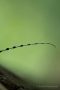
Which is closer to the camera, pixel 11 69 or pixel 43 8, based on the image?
pixel 43 8

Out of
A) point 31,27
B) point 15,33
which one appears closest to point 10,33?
point 15,33

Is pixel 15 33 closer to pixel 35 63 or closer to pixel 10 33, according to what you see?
pixel 10 33

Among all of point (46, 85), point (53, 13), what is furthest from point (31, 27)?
point (46, 85)

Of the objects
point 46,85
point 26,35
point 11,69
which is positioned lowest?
point 46,85

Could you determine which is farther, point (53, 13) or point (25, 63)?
point (25, 63)

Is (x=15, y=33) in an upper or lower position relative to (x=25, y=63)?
upper

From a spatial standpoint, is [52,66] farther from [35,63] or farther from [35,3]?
[35,3]
